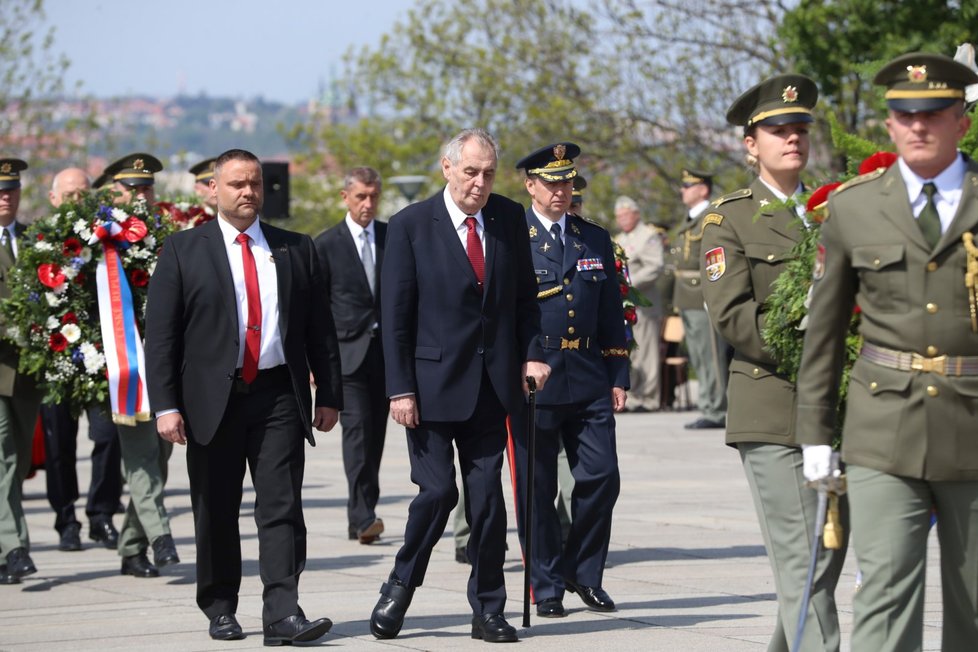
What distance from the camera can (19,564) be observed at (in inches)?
417

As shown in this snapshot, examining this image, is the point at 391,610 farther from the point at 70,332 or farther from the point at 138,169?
the point at 138,169

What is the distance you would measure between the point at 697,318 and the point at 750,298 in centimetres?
1337

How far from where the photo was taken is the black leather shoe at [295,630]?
815cm

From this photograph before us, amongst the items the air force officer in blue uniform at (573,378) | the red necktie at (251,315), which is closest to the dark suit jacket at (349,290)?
the air force officer in blue uniform at (573,378)

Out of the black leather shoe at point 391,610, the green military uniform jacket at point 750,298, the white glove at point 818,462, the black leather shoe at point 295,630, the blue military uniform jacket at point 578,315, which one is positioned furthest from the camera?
the blue military uniform jacket at point 578,315

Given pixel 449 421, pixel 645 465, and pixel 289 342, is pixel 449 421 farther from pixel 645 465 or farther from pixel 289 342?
pixel 645 465

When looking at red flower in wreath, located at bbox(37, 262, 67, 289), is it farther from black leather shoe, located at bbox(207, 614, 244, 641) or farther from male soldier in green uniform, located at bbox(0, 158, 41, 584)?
black leather shoe, located at bbox(207, 614, 244, 641)

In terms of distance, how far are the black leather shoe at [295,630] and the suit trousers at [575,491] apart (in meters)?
1.37

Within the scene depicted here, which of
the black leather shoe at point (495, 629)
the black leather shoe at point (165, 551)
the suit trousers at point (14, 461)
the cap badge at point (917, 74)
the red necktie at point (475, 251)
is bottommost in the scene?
the black leather shoe at point (165, 551)

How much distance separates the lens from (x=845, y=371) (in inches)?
241

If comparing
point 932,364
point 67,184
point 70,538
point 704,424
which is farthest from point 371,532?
point 704,424

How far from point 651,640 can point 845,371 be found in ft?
8.05

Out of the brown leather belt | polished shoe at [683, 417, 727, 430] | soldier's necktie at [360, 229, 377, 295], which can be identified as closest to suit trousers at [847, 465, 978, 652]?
the brown leather belt

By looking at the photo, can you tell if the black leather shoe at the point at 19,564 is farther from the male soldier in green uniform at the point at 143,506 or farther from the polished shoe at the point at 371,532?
the polished shoe at the point at 371,532
